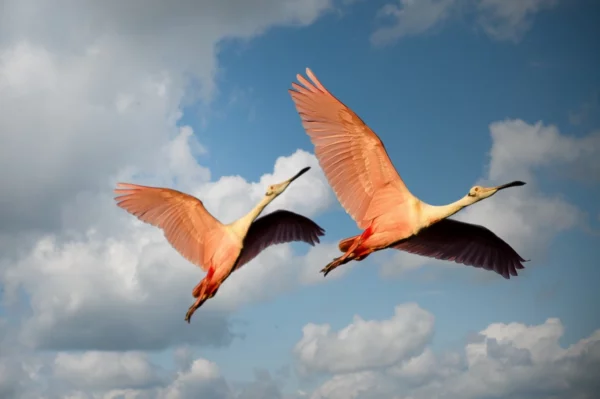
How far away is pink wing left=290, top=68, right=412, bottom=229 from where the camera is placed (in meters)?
15.0

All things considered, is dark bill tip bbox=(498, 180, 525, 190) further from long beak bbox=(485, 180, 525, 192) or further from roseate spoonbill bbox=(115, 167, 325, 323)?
roseate spoonbill bbox=(115, 167, 325, 323)

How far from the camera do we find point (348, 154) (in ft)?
50.0

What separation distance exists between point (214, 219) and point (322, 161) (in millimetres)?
2596

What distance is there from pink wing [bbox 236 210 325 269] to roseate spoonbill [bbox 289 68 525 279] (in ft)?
11.6

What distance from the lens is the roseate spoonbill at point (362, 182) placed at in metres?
14.6

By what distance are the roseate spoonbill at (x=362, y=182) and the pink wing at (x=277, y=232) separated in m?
3.53

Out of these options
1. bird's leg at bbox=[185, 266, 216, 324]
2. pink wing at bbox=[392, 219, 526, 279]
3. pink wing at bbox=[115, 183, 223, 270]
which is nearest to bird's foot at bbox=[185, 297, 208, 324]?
bird's leg at bbox=[185, 266, 216, 324]

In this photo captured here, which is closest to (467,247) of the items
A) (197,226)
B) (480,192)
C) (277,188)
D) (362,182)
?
(480,192)

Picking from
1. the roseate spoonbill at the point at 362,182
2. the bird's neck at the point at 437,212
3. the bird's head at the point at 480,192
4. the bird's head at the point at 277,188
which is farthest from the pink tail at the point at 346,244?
the bird's head at the point at 277,188

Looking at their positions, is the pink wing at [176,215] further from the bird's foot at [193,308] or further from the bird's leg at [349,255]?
the bird's leg at [349,255]

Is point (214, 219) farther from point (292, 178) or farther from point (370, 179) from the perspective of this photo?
point (370, 179)

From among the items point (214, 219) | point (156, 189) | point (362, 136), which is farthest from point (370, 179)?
point (156, 189)

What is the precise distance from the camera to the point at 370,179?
1513 cm

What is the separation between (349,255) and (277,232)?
4.73m
